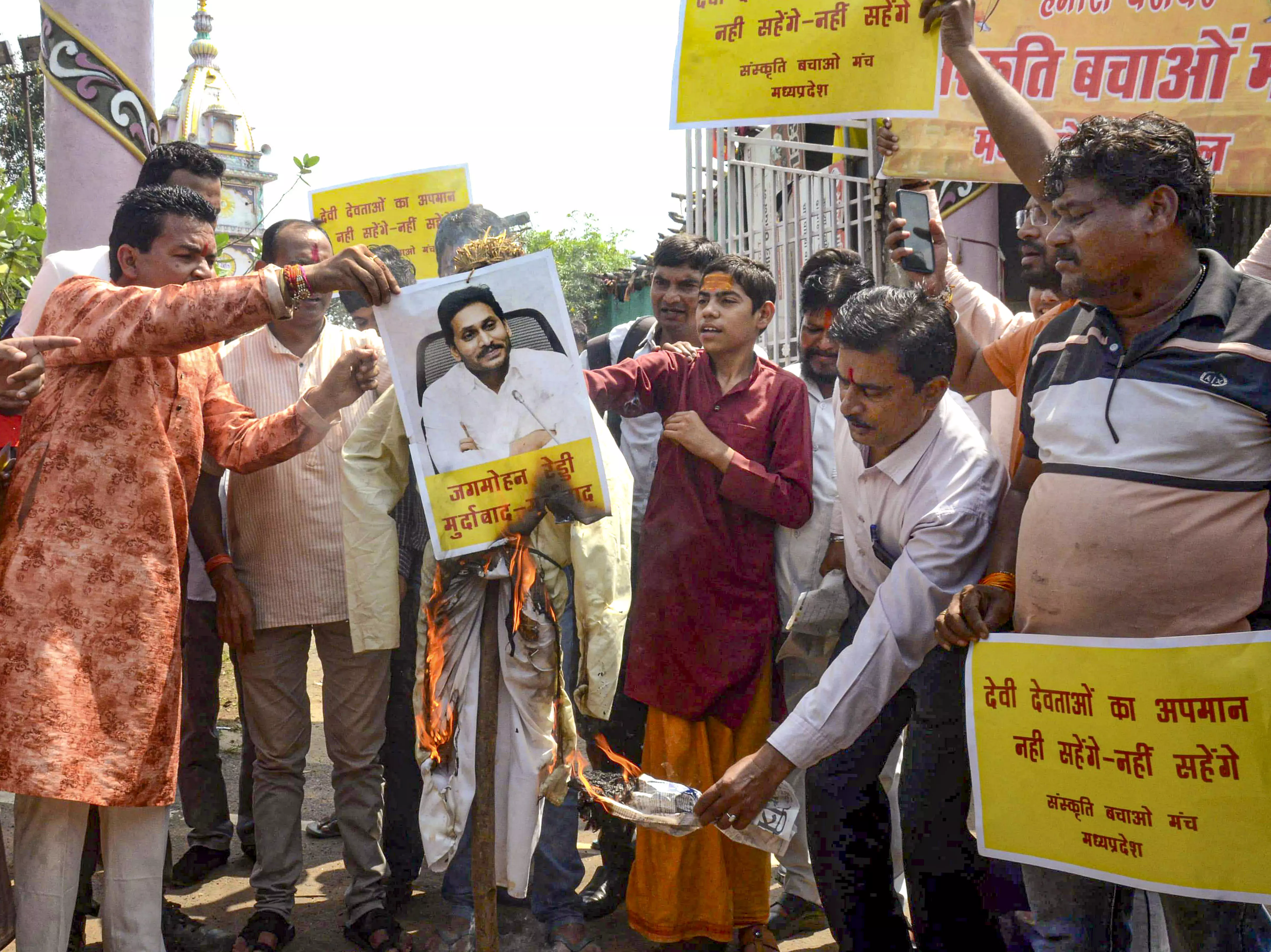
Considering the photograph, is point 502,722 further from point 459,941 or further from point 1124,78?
point 1124,78

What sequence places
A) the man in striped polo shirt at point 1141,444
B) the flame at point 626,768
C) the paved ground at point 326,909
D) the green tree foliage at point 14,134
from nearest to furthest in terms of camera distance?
1. the man in striped polo shirt at point 1141,444
2. the flame at point 626,768
3. the paved ground at point 326,909
4. the green tree foliage at point 14,134

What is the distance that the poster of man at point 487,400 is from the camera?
106 inches

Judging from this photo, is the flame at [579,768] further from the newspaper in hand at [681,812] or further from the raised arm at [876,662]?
the raised arm at [876,662]

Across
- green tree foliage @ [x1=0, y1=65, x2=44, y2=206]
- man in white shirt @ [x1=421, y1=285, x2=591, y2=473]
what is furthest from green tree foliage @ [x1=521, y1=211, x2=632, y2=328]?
man in white shirt @ [x1=421, y1=285, x2=591, y2=473]

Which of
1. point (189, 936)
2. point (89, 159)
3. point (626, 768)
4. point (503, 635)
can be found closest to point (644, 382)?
point (503, 635)

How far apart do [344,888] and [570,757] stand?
142cm

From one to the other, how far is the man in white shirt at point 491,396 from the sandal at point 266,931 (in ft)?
5.43

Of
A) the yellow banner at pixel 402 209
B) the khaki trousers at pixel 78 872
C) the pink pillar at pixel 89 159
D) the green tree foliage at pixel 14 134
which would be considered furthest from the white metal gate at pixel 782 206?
the green tree foliage at pixel 14 134

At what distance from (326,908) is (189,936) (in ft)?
1.61

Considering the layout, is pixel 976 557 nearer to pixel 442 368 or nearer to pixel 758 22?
pixel 442 368

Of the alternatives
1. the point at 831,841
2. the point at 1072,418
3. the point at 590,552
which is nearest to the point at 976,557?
the point at 1072,418

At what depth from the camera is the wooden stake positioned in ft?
8.94

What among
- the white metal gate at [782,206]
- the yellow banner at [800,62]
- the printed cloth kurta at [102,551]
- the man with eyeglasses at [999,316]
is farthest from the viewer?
the white metal gate at [782,206]

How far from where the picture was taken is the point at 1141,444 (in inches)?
84.4
